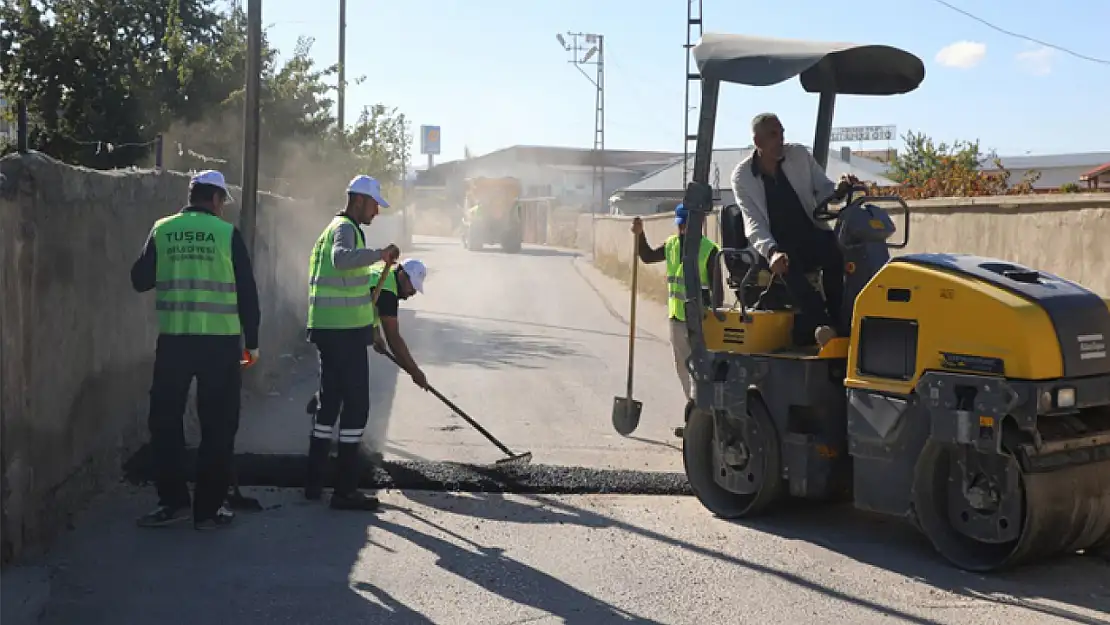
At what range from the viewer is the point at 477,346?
16.6 metres

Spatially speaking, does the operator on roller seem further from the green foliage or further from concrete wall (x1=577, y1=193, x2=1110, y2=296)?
the green foliage

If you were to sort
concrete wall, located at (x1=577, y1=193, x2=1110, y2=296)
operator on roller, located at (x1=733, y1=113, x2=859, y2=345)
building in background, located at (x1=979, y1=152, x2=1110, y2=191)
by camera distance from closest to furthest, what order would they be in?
1. operator on roller, located at (x1=733, y1=113, x2=859, y2=345)
2. concrete wall, located at (x1=577, y1=193, x2=1110, y2=296)
3. building in background, located at (x1=979, y1=152, x2=1110, y2=191)

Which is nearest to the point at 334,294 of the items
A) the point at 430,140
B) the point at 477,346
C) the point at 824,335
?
the point at 824,335

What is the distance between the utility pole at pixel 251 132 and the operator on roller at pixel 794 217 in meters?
5.00

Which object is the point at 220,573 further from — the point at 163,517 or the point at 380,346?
the point at 380,346

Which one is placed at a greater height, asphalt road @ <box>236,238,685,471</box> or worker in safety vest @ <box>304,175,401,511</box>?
worker in safety vest @ <box>304,175,401,511</box>

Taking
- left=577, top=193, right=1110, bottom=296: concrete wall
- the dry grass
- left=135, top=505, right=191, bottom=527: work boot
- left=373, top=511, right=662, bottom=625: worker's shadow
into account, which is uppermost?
left=577, top=193, right=1110, bottom=296: concrete wall

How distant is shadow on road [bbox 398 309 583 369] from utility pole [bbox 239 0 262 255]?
3813 millimetres

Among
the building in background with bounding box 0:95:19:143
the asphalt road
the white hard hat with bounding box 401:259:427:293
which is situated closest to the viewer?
the white hard hat with bounding box 401:259:427:293

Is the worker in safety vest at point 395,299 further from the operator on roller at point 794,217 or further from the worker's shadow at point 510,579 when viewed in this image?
the operator on roller at point 794,217

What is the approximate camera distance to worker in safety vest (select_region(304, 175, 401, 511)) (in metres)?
7.41

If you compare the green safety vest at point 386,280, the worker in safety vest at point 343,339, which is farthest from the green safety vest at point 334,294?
the green safety vest at point 386,280

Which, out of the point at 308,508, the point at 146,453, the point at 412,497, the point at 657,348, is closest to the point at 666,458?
the point at 412,497

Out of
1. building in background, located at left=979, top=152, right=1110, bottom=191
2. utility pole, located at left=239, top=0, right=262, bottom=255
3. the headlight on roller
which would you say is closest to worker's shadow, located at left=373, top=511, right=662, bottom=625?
the headlight on roller
